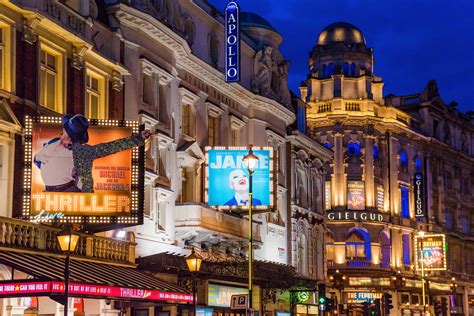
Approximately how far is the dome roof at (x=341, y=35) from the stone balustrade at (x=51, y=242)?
5155cm

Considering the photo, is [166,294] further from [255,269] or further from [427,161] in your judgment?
[427,161]

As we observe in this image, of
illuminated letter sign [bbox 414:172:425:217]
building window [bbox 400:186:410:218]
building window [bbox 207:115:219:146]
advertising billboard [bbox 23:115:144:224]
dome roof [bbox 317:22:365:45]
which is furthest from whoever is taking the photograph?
building window [bbox 400:186:410:218]

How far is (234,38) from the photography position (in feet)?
151

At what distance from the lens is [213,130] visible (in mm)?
47125

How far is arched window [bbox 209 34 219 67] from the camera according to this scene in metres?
46.9

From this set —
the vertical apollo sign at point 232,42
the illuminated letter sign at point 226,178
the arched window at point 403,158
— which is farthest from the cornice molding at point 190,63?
the arched window at point 403,158

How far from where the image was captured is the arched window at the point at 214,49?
154 feet

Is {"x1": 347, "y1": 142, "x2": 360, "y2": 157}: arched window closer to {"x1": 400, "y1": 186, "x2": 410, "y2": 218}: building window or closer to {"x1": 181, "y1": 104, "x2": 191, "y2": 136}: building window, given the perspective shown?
{"x1": 400, "y1": 186, "x2": 410, "y2": 218}: building window

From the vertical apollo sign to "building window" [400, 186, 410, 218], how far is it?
40.9 metres

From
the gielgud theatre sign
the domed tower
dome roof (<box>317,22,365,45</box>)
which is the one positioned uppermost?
dome roof (<box>317,22,365,45</box>)

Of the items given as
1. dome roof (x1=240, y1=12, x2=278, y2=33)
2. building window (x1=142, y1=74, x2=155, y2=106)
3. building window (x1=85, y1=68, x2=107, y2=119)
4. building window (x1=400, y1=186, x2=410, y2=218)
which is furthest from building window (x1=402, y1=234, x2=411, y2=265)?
building window (x1=85, y1=68, x2=107, y2=119)

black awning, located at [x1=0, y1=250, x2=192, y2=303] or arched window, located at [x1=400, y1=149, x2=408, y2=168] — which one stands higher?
arched window, located at [x1=400, y1=149, x2=408, y2=168]

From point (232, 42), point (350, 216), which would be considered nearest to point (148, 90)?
point (232, 42)

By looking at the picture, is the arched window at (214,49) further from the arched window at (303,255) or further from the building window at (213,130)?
the arched window at (303,255)
